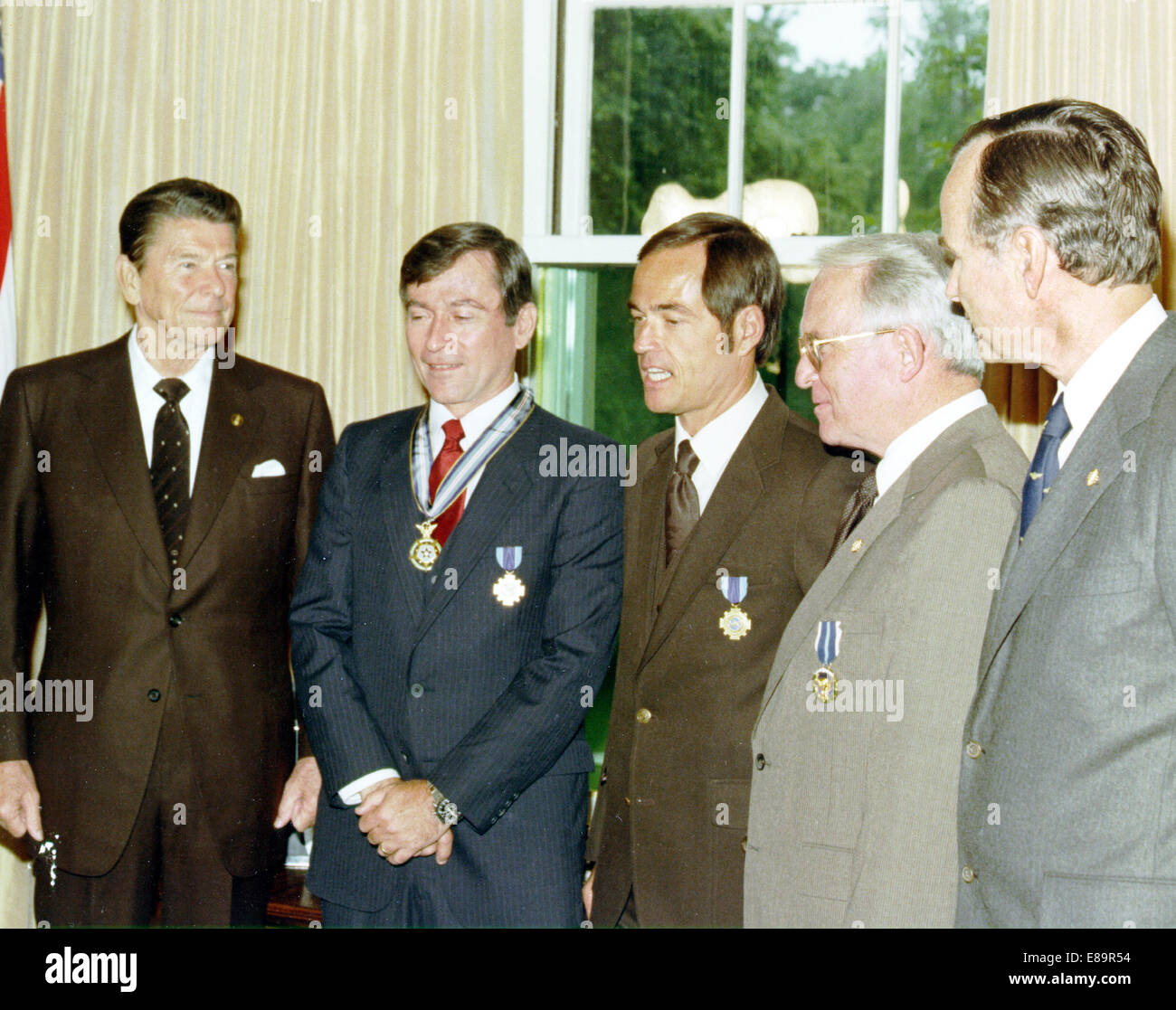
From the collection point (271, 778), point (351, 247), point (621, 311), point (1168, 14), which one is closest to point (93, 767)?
point (271, 778)

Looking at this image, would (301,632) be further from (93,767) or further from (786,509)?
(786,509)

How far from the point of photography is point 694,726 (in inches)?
92.4

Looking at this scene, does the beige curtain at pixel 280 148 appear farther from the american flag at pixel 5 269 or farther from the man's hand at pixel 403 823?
the man's hand at pixel 403 823

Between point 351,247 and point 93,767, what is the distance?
175 cm

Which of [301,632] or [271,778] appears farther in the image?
[271,778]

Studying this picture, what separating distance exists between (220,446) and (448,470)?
1.80ft

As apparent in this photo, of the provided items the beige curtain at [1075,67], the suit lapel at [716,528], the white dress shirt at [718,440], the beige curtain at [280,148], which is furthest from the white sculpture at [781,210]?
the suit lapel at [716,528]

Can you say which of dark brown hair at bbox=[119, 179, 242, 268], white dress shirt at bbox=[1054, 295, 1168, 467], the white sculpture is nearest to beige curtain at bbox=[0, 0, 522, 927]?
the white sculpture

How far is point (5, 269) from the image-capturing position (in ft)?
12.0

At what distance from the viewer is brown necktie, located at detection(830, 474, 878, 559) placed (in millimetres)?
2236

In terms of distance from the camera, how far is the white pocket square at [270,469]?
278 centimetres

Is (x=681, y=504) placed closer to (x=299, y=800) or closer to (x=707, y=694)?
(x=707, y=694)

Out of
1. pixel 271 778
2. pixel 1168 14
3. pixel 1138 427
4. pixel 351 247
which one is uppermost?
pixel 1168 14

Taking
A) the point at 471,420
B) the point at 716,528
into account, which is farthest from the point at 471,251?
the point at 716,528
